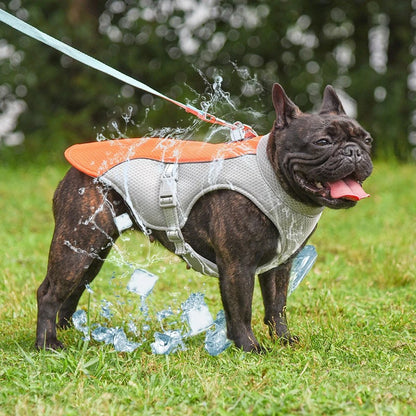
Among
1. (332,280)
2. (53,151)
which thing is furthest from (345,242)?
(53,151)

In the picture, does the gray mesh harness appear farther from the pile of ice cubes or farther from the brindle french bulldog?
the pile of ice cubes

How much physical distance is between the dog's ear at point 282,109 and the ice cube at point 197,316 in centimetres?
107

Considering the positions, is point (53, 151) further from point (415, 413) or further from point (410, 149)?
point (415, 413)

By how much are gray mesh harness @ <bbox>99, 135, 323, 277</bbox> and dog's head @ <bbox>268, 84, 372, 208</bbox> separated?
0.08 meters

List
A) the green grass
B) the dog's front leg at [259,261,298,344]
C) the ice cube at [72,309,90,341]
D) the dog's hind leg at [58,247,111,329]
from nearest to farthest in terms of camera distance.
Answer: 1. the green grass
2. the dog's front leg at [259,261,298,344]
3. the ice cube at [72,309,90,341]
4. the dog's hind leg at [58,247,111,329]

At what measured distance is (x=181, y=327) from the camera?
4059 millimetres

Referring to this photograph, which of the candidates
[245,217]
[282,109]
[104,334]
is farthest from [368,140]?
[104,334]

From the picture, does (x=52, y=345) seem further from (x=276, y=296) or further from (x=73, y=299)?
(x=276, y=296)

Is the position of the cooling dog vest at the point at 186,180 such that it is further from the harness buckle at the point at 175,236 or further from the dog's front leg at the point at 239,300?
the dog's front leg at the point at 239,300

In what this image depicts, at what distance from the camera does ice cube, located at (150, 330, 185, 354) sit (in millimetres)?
3676

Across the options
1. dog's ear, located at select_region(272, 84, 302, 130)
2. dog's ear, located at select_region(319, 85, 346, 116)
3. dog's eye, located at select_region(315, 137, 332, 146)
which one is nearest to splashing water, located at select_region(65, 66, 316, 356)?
dog's ear, located at select_region(272, 84, 302, 130)

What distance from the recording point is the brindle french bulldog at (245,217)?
333 centimetres

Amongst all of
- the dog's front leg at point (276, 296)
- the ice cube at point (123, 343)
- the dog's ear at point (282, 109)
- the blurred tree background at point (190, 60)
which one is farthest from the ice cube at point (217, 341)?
the blurred tree background at point (190, 60)

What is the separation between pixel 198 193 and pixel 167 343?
828 millimetres
